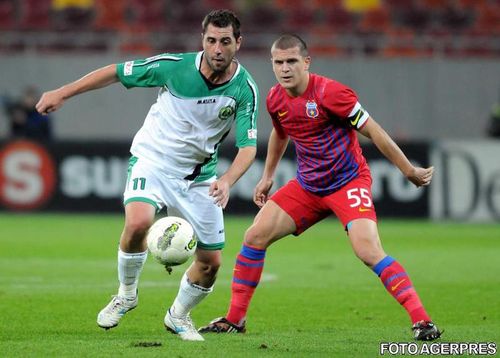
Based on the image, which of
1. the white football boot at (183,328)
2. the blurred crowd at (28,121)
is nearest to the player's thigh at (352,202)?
the white football boot at (183,328)

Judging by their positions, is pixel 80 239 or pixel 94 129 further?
pixel 94 129

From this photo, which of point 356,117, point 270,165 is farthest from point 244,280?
point 356,117

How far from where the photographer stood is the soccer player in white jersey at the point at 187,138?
7988 mm

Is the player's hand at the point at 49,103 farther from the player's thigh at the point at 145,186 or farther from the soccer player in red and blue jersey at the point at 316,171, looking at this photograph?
the soccer player in red and blue jersey at the point at 316,171

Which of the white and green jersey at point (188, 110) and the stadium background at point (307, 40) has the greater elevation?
the white and green jersey at point (188, 110)

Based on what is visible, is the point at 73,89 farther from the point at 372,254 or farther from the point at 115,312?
the point at 372,254

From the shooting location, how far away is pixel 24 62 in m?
24.4

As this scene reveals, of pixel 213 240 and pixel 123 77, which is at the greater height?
pixel 123 77

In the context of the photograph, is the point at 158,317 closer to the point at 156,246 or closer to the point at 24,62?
the point at 156,246

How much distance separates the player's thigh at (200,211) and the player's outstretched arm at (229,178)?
37 cm

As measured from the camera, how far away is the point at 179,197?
321 inches

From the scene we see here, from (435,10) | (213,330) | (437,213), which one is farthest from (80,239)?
(435,10)

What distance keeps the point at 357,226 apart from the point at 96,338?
205 centimetres

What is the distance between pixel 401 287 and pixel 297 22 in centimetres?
1865
